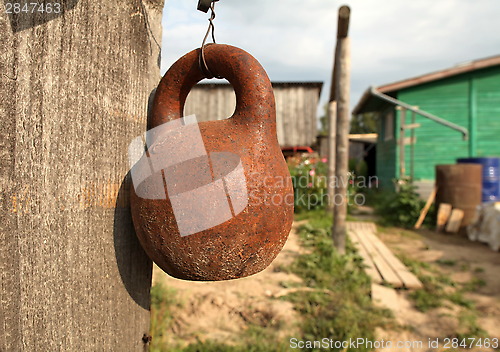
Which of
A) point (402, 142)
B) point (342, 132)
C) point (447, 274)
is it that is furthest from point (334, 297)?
point (402, 142)

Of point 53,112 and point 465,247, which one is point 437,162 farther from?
point 53,112

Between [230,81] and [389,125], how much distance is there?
12.0 meters

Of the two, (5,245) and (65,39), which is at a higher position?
(65,39)

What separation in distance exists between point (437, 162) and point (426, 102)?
1.79 meters

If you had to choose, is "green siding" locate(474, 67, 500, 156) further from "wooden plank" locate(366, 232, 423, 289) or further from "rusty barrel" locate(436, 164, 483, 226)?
"wooden plank" locate(366, 232, 423, 289)

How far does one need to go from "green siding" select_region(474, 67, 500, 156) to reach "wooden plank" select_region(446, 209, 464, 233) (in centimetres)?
372

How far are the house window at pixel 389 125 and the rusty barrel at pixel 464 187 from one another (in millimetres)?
3666

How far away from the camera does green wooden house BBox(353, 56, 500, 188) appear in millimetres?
10281

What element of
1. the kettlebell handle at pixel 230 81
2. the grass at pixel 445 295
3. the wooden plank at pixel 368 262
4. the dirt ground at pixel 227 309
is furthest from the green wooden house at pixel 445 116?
the kettlebell handle at pixel 230 81

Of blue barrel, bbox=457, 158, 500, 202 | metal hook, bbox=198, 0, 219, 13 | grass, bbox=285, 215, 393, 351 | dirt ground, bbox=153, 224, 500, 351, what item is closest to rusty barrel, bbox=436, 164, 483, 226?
blue barrel, bbox=457, 158, 500, 202

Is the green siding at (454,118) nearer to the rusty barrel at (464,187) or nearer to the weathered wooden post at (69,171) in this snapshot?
the rusty barrel at (464,187)

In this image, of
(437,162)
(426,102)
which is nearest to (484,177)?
(437,162)

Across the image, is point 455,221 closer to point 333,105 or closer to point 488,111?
point 333,105

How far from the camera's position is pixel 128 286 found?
0.94 meters
